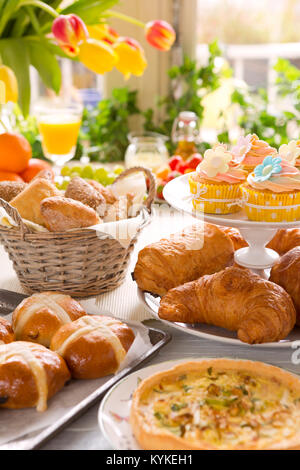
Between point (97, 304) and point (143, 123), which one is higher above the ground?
point (143, 123)

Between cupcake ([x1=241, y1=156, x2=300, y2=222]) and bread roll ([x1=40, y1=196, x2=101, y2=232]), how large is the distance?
1.17ft

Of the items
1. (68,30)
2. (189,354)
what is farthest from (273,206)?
(68,30)

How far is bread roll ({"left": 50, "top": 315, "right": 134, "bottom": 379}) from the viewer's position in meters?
1.00

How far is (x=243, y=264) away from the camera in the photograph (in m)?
1.27

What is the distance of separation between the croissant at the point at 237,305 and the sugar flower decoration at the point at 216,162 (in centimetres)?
23

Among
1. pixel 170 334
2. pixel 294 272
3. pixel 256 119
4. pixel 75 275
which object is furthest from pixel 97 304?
pixel 256 119

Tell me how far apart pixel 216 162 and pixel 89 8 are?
112 centimetres

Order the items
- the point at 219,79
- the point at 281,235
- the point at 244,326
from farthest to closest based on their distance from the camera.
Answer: the point at 219,79, the point at 281,235, the point at 244,326

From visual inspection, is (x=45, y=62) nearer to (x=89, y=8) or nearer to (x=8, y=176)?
(x=89, y=8)

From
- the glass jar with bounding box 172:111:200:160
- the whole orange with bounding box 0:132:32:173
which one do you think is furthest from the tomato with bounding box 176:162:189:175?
the whole orange with bounding box 0:132:32:173

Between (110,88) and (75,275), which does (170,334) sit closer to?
(75,275)

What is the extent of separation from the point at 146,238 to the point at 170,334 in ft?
2.09

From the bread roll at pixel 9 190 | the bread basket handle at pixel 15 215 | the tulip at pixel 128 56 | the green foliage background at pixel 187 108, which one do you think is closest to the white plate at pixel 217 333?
the bread basket handle at pixel 15 215

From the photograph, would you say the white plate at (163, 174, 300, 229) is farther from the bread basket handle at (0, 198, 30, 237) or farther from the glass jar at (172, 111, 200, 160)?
the glass jar at (172, 111, 200, 160)
